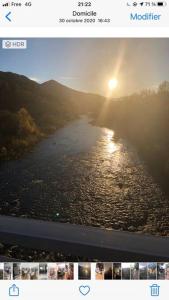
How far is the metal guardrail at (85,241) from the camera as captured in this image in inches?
47.4

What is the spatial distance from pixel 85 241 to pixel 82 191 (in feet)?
1.56

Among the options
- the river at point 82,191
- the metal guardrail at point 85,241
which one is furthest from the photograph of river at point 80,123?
the metal guardrail at point 85,241

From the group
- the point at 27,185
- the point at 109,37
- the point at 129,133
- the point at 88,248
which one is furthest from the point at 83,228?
the point at 129,133

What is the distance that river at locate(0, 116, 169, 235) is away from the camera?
A: 161 cm

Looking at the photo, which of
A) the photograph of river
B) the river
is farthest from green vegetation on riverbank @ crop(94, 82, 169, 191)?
the river

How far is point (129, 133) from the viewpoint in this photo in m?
2.34

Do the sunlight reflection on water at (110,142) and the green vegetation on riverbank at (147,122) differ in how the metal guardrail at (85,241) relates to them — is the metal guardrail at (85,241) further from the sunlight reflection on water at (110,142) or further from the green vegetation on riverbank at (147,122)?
the sunlight reflection on water at (110,142)

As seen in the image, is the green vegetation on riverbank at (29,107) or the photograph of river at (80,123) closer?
the photograph of river at (80,123)

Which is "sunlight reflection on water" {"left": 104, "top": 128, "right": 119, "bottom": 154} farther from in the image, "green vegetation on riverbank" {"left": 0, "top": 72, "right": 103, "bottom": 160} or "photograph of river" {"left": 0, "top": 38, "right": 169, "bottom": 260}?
"green vegetation on riverbank" {"left": 0, "top": 72, "right": 103, "bottom": 160}

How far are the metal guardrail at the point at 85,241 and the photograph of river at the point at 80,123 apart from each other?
24 centimetres

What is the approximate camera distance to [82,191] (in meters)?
1.70

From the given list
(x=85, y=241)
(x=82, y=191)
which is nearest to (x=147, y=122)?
(x=82, y=191)

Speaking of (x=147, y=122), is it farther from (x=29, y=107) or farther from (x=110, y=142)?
(x=29, y=107)
